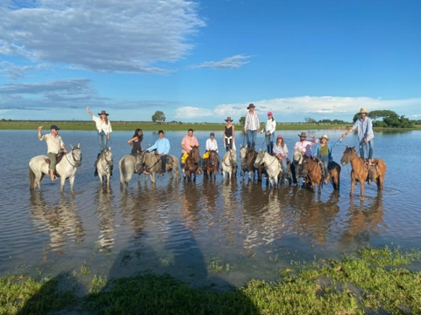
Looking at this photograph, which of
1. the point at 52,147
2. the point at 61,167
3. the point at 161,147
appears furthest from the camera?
the point at 161,147

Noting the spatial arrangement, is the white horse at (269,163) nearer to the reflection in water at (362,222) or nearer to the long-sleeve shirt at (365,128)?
the reflection in water at (362,222)

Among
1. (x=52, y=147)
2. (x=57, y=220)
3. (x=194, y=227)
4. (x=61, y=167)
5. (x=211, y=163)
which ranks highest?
(x=52, y=147)

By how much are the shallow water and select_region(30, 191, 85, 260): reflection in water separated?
0.03m

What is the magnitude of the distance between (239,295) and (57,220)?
6667 millimetres

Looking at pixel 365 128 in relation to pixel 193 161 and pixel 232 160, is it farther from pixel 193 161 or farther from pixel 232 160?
pixel 193 161

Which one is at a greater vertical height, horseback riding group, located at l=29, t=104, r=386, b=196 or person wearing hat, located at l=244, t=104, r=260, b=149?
person wearing hat, located at l=244, t=104, r=260, b=149

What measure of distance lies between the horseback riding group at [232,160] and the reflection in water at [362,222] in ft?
4.24

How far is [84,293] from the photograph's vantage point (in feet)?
17.4

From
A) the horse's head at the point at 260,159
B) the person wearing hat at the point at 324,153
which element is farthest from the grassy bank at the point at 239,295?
the horse's head at the point at 260,159

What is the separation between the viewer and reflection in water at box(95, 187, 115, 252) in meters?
7.64

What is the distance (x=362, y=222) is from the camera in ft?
31.1

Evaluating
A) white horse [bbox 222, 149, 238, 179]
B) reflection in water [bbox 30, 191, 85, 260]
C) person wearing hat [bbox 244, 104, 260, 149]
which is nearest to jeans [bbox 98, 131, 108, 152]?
reflection in water [bbox 30, 191, 85, 260]

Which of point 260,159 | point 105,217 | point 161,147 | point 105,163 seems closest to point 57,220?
point 105,217

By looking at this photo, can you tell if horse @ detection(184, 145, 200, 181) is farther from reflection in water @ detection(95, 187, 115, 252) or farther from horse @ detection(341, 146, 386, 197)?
horse @ detection(341, 146, 386, 197)
